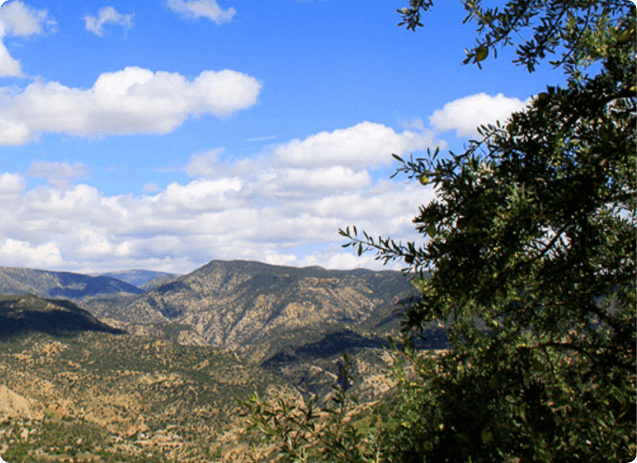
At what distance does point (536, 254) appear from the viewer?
5.24 meters

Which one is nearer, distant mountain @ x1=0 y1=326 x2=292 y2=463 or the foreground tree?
the foreground tree

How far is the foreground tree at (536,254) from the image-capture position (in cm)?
480

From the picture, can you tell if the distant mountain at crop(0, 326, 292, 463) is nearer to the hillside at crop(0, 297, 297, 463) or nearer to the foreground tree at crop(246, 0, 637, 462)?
the hillside at crop(0, 297, 297, 463)

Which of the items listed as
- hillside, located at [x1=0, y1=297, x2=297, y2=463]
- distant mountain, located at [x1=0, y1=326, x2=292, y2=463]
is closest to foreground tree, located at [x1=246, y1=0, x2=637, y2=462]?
distant mountain, located at [x1=0, y1=326, x2=292, y2=463]

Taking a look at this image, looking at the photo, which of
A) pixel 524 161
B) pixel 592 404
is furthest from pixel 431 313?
pixel 592 404

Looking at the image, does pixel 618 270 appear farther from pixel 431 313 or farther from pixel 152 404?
pixel 152 404

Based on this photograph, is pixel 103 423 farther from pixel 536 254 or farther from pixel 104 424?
pixel 536 254

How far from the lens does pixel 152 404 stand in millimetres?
195125

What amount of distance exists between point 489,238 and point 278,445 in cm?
286

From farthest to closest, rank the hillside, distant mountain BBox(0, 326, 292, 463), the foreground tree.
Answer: the hillside, distant mountain BBox(0, 326, 292, 463), the foreground tree

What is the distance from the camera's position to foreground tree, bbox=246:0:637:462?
Result: 189 inches

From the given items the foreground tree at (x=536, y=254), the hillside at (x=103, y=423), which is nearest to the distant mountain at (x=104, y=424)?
the hillside at (x=103, y=423)

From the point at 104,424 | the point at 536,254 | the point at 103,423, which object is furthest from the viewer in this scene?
the point at 103,423

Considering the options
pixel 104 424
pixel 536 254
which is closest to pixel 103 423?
pixel 104 424
